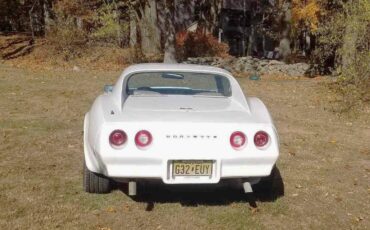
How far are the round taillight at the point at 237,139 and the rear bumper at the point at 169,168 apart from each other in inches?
4.6

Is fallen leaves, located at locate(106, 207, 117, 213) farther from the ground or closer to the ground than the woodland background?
farther from the ground

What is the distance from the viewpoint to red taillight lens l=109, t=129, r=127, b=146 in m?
4.46

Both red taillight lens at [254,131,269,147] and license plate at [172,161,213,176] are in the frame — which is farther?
red taillight lens at [254,131,269,147]

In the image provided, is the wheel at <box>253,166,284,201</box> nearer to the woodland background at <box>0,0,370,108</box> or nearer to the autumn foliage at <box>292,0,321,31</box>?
the woodland background at <box>0,0,370,108</box>

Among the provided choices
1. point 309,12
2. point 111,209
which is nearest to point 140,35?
point 309,12

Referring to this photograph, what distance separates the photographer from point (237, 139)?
455 cm

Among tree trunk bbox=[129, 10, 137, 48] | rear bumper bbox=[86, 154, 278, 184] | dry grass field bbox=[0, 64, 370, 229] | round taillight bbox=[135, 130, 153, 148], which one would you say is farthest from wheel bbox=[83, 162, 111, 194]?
tree trunk bbox=[129, 10, 137, 48]

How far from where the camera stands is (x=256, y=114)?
4945mm

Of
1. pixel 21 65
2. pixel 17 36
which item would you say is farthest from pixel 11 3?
pixel 21 65

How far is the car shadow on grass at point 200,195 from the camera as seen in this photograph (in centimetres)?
515

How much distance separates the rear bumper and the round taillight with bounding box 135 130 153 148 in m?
0.12

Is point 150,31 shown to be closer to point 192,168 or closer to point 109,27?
point 109,27

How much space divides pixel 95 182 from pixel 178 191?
88 cm

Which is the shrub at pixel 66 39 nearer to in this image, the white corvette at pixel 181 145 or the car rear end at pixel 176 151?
the white corvette at pixel 181 145
